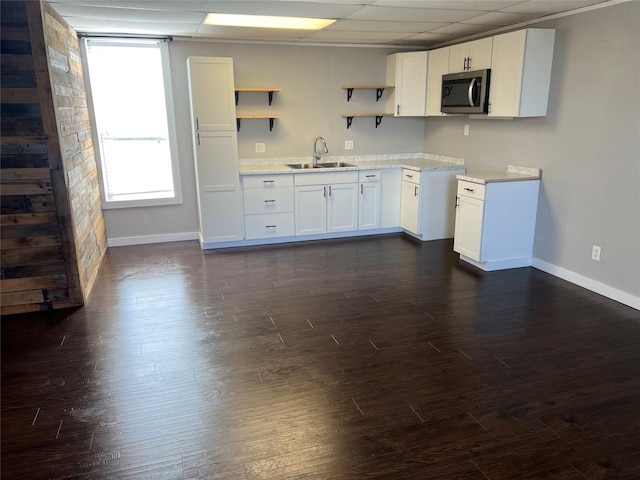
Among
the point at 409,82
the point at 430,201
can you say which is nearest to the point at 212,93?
the point at 409,82

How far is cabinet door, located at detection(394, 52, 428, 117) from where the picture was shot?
5.39 metres

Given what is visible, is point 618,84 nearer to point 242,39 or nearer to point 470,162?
point 470,162

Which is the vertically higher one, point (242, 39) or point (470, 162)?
point (242, 39)

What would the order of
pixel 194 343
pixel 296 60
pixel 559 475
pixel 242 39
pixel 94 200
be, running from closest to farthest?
pixel 559 475, pixel 194 343, pixel 94 200, pixel 242 39, pixel 296 60

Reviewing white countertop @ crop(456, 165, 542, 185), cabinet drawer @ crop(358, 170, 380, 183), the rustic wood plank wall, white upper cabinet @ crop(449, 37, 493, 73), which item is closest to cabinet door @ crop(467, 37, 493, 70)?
white upper cabinet @ crop(449, 37, 493, 73)

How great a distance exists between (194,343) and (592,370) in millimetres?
2505

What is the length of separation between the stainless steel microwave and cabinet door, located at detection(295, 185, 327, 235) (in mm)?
1682

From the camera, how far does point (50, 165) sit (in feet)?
11.1

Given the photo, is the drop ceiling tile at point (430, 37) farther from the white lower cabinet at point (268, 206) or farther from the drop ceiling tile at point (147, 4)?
the drop ceiling tile at point (147, 4)

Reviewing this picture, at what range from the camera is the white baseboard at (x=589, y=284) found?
11.8ft

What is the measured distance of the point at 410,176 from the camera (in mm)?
5453

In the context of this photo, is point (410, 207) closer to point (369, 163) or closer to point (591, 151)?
point (369, 163)

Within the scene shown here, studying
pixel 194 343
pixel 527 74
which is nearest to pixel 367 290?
pixel 194 343

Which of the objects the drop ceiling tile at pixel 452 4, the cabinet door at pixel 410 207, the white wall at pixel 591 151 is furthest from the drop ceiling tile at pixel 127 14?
the white wall at pixel 591 151
